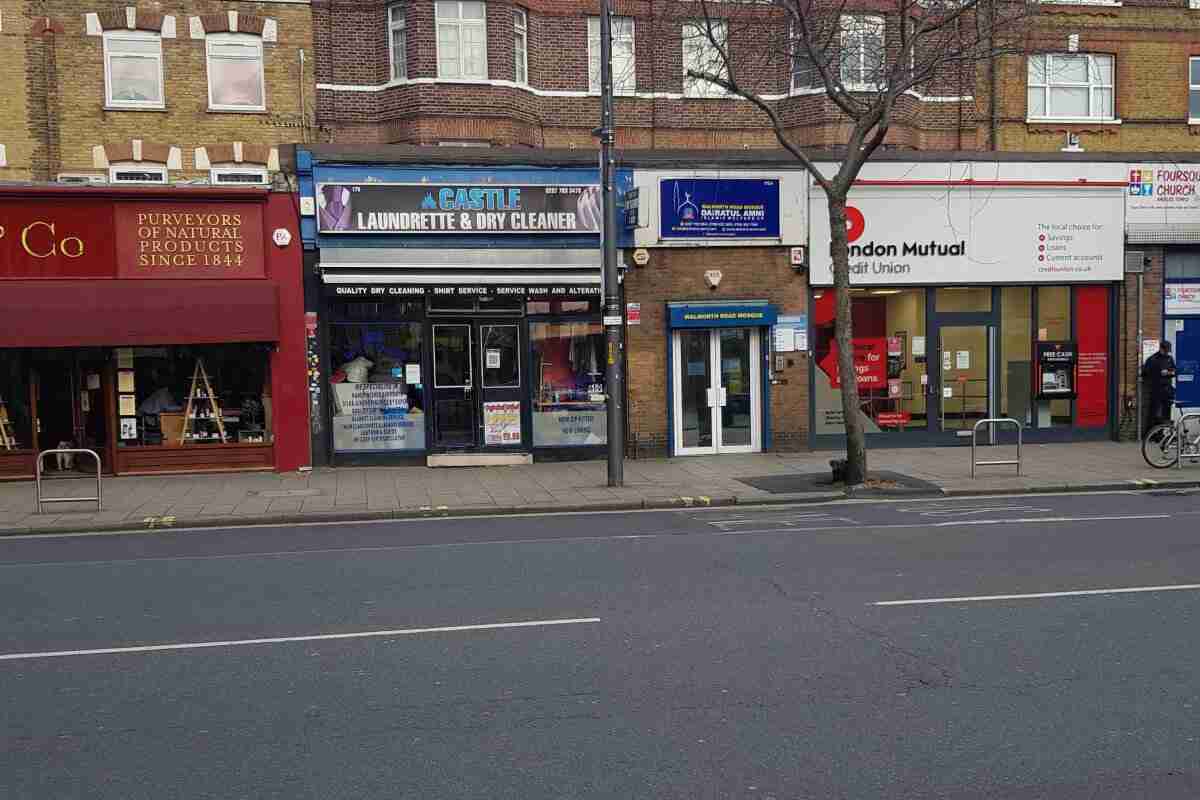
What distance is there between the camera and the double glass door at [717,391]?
61.0 feet

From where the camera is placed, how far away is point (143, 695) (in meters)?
5.96

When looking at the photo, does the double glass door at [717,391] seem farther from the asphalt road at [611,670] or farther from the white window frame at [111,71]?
the white window frame at [111,71]

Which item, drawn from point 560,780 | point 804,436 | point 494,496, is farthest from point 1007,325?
point 560,780

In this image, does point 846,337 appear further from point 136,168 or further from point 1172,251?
point 136,168

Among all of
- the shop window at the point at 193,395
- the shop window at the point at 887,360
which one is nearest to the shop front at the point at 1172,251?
the shop window at the point at 887,360

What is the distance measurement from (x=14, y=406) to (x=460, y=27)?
11.3m

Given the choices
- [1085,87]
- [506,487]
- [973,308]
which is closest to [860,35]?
[973,308]

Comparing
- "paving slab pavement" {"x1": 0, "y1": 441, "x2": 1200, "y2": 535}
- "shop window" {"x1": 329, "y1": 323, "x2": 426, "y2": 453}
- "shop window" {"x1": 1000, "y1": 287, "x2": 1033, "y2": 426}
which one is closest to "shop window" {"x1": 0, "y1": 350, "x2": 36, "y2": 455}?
"paving slab pavement" {"x1": 0, "y1": 441, "x2": 1200, "y2": 535}

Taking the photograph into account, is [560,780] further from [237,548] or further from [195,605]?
[237,548]

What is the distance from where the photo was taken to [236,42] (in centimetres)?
2088

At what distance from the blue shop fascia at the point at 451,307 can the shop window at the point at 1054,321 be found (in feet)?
26.7

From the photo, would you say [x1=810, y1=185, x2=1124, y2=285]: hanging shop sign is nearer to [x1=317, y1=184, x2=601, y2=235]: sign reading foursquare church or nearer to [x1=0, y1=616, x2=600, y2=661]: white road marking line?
[x1=317, y1=184, x2=601, y2=235]: sign reading foursquare church

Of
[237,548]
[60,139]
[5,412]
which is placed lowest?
[237,548]

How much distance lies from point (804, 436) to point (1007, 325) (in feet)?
14.5
